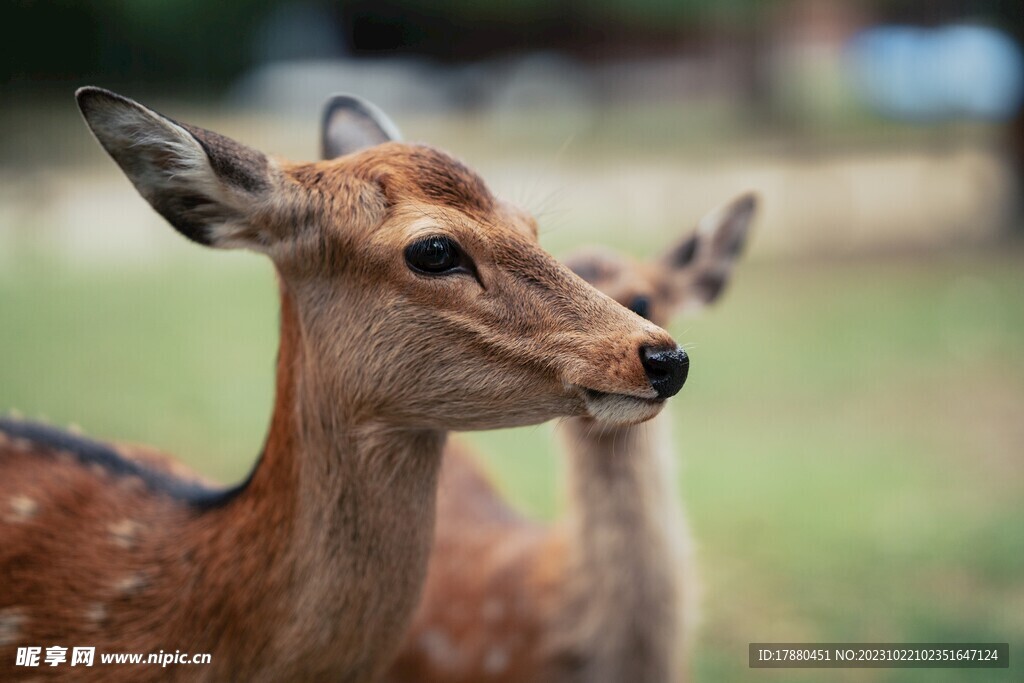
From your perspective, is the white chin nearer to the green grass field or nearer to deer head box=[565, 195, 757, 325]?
deer head box=[565, 195, 757, 325]

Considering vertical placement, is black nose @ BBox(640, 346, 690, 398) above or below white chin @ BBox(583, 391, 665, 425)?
above

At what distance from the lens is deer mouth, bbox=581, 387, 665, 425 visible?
165cm

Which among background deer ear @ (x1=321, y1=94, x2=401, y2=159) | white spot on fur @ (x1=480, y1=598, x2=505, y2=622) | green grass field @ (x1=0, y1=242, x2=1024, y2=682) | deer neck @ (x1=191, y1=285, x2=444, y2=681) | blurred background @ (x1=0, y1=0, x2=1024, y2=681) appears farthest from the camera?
blurred background @ (x1=0, y1=0, x2=1024, y2=681)

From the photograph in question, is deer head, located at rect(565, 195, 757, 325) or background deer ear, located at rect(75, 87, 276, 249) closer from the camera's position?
background deer ear, located at rect(75, 87, 276, 249)

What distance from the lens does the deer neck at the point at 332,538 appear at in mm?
1827

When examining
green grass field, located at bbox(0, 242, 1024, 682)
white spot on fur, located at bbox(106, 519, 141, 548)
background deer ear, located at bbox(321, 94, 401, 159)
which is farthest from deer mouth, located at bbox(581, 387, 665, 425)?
green grass field, located at bbox(0, 242, 1024, 682)

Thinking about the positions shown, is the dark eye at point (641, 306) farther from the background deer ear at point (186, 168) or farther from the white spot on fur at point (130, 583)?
the white spot on fur at point (130, 583)

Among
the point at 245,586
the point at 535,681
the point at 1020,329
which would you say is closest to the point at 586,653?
the point at 535,681

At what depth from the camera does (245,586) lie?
6.12 ft

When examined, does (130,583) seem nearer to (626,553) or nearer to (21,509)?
(21,509)

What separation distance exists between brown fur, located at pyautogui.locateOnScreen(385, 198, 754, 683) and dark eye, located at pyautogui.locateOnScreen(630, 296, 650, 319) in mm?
18

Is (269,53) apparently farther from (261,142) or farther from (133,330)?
(133,330)

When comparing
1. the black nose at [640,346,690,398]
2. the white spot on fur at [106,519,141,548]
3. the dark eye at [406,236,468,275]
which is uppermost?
the dark eye at [406,236,468,275]

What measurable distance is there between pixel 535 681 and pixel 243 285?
4.43 meters
